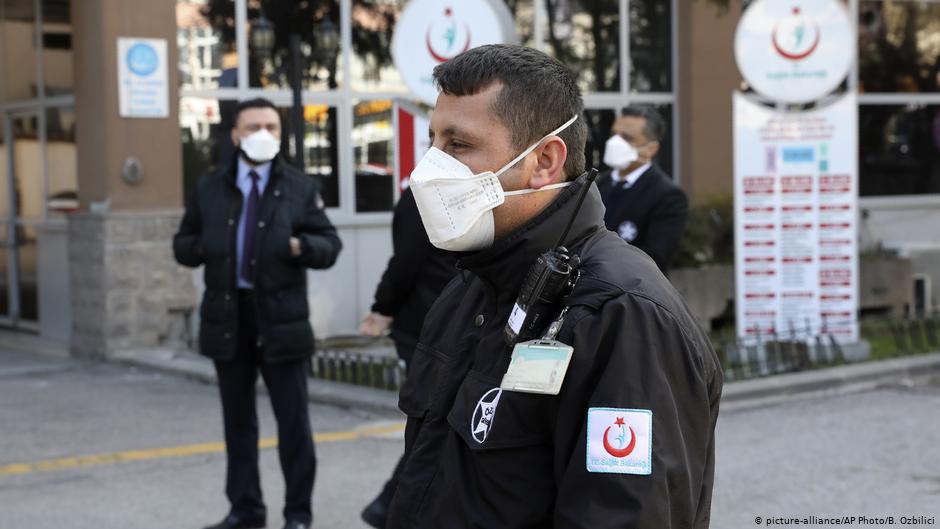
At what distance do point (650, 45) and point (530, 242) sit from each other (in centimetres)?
1284

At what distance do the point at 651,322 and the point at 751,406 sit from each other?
23.1 ft

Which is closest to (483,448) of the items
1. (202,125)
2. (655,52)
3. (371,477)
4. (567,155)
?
(567,155)

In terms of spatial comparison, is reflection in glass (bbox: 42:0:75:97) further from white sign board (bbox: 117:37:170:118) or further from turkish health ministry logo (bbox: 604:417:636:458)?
turkish health ministry logo (bbox: 604:417:636:458)

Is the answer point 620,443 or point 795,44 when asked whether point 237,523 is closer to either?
point 620,443

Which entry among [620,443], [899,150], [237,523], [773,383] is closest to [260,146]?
[237,523]

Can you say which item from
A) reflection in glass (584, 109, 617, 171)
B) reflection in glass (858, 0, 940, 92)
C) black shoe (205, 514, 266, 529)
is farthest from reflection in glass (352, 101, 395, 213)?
black shoe (205, 514, 266, 529)

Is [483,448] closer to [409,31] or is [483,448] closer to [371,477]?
[371,477]

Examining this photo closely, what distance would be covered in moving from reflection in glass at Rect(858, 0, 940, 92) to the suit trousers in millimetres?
11797

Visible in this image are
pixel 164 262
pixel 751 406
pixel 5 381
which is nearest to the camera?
pixel 751 406

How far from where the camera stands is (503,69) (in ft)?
7.35

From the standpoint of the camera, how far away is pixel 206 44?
12.0 m

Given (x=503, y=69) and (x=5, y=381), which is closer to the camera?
(x=503, y=69)

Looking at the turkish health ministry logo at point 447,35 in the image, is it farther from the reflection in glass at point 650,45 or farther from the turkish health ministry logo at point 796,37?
the reflection in glass at point 650,45

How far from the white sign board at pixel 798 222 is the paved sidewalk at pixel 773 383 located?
1.94 feet
